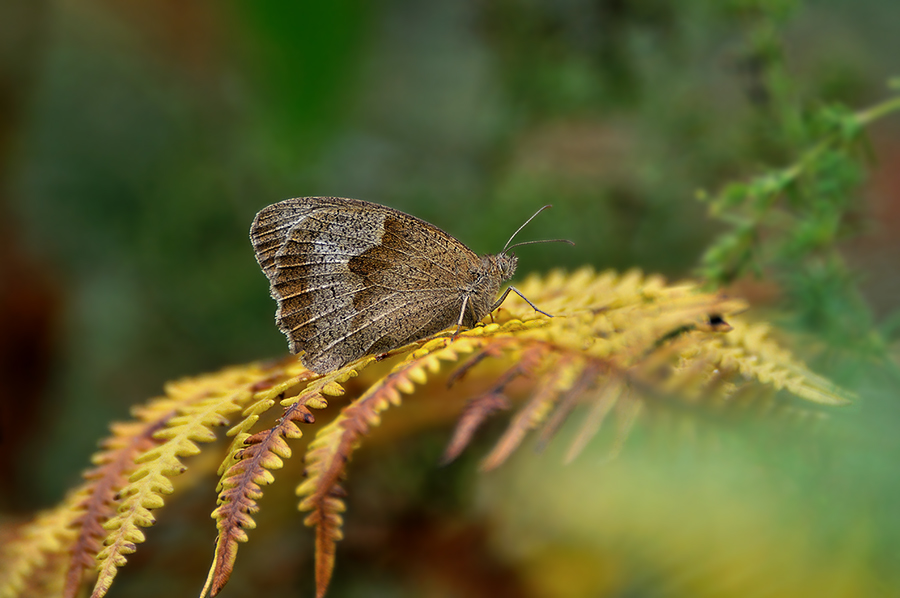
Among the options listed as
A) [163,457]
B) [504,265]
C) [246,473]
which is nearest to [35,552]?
[163,457]

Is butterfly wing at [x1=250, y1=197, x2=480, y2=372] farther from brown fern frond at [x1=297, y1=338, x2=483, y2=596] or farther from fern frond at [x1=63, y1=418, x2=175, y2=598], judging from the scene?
brown fern frond at [x1=297, y1=338, x2=483, y2=596]

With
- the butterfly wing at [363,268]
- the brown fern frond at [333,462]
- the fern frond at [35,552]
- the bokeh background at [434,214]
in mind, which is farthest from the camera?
the butterfly wing at [363,268]

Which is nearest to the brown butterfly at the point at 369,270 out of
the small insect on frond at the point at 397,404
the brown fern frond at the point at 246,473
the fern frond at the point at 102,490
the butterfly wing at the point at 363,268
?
the butterfly wing at the point at 363,268

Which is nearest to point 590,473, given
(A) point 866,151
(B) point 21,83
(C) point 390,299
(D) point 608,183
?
(C) point 390,299

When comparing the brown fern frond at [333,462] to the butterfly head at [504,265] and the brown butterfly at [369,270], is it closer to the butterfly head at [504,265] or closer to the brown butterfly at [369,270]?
the brown butterfly at [369,270]

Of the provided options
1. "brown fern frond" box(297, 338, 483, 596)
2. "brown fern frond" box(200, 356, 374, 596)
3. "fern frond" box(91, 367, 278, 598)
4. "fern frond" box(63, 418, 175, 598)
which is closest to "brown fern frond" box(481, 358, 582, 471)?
"brown fern frond" box(297, 338, 483, 596)

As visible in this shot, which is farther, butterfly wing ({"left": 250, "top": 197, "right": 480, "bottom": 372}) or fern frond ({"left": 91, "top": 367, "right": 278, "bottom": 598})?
butterfly wing ({"left": 250, "top": 197, "right": 480, "bottom": 372})
